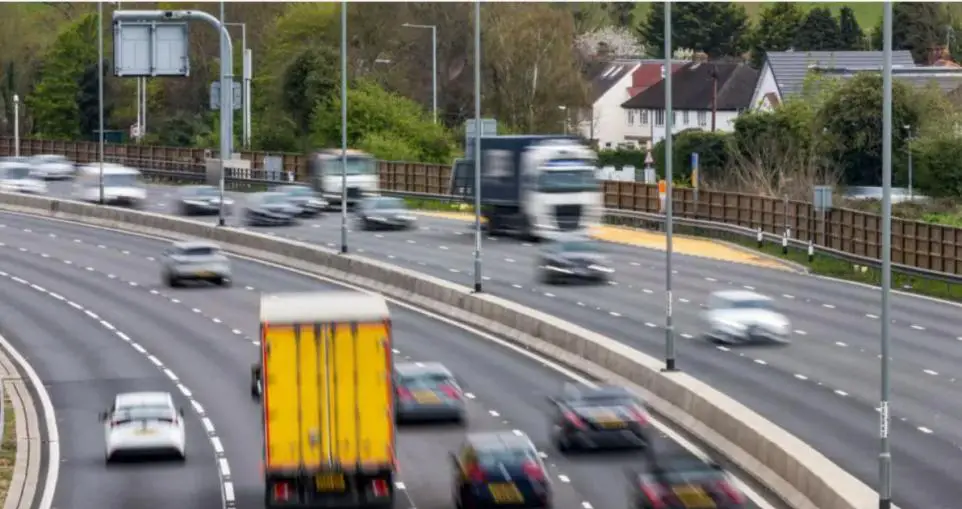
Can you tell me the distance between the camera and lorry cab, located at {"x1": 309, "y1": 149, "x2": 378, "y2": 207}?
8625cm

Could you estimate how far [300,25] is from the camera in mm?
130500

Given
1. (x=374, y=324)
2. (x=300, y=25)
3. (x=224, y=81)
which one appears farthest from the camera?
(x=300, y=25)

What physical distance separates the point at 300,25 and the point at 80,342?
264 feet

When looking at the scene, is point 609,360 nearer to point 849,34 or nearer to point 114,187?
point 114,187

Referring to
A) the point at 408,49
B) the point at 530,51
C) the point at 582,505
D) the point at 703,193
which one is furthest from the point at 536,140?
the point at 408,49

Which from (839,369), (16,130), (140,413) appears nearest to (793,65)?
(16,130)

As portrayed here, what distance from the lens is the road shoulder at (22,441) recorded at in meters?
31.9

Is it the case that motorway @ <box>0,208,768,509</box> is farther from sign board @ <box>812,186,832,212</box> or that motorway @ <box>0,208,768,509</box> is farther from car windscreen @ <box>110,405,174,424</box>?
sign board @ <box>812,186,832,212</box>

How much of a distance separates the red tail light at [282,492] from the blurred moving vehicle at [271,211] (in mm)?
52009

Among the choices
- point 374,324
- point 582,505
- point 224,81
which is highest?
point 224,81

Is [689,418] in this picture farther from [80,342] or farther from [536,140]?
[536,140]

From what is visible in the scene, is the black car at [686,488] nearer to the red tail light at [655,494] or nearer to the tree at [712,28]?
the red tail light at [655,494]

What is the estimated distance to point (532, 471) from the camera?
28.5 meters

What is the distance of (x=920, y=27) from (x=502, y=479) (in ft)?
482
